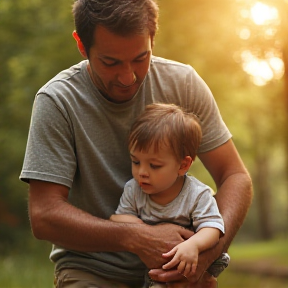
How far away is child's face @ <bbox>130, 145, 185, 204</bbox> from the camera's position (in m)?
3.23

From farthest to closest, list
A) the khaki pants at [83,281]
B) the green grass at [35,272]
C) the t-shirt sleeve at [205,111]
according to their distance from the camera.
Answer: the green grass at [35,272], the t-shirt sleeve at [205,111], the khaki pants at [83,281]

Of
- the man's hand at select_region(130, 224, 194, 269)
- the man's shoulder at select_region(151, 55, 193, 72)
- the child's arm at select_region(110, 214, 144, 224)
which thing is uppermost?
the man's shoulder at select_region(151, 55, 193, 72)

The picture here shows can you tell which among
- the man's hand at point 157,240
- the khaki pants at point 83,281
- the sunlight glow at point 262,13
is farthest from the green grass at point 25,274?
the sunlight glow at point 262,13

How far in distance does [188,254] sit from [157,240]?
0.16 m

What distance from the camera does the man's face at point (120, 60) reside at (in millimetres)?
3336

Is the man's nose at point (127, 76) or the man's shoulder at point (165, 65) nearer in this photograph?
the man's nose at point (127, 76)

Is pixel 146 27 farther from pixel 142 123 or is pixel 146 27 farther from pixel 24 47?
pixel 24 47

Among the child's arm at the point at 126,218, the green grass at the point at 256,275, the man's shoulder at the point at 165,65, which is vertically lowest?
the green grass at the point at 256,275

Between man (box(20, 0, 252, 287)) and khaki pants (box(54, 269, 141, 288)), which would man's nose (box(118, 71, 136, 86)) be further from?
khaki pants (box(54, 269, 141, 288))

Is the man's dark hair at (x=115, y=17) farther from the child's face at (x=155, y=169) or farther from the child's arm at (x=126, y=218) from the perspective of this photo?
the child's arm at (x=126, y=218)

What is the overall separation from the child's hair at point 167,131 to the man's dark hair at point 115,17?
1.31 feet

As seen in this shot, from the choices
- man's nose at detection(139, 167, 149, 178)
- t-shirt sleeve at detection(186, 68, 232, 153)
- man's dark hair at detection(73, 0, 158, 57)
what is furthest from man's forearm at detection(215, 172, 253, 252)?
man's dark hair at detection(73, 0, 158, 57)

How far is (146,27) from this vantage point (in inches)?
133

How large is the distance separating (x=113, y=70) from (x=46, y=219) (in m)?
0.78
